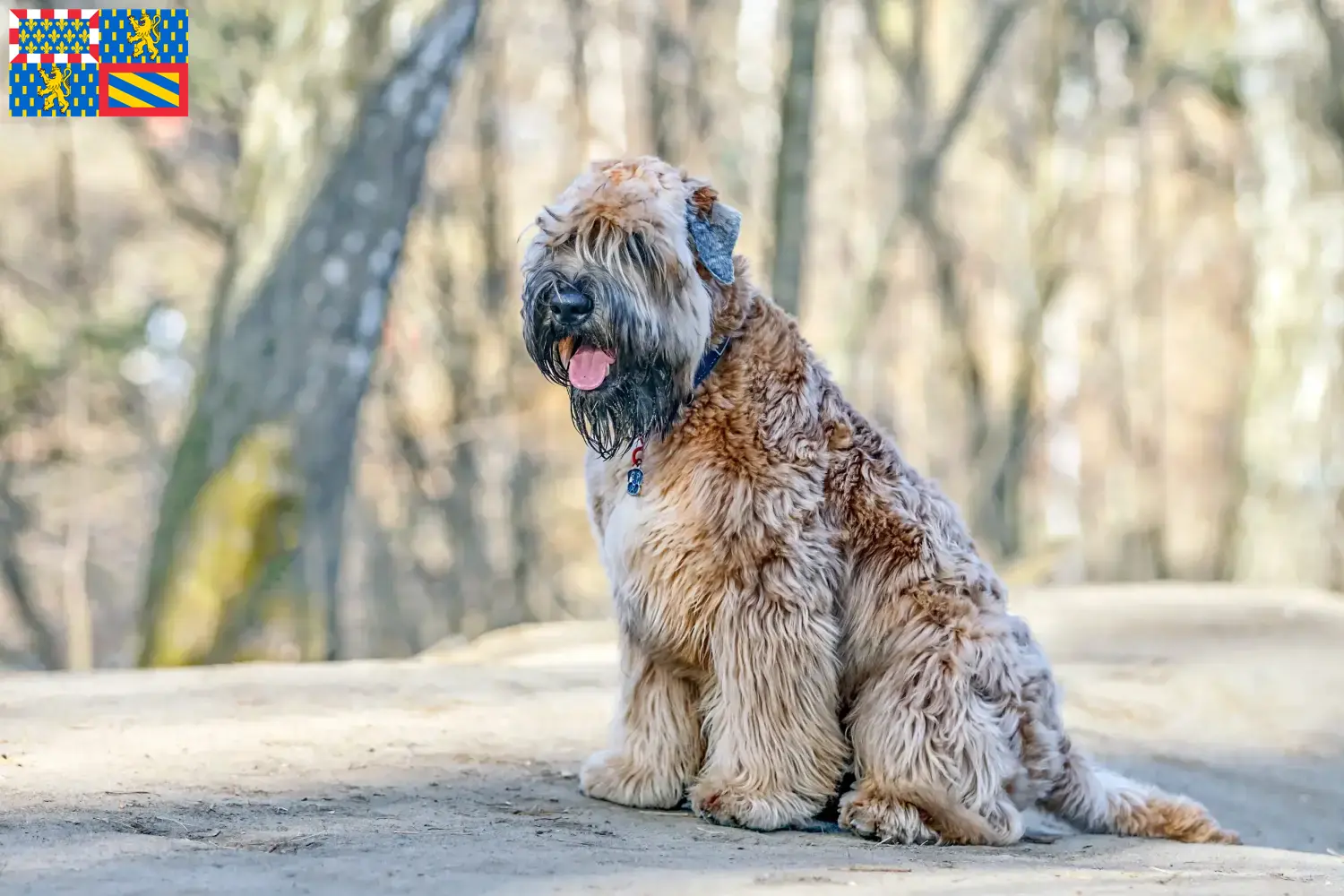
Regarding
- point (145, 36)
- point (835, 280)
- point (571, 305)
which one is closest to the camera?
point (571, 305)

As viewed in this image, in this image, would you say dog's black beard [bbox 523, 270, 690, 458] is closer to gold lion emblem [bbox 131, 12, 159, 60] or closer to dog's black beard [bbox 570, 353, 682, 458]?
dog's black beard [bbox 570, 353, 682, 458]

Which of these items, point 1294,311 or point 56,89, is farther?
point 1294,311

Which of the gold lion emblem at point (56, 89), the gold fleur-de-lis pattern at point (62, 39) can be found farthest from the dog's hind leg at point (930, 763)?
the gold lion emblem at point (56, 89)

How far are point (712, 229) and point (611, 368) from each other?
0.63m

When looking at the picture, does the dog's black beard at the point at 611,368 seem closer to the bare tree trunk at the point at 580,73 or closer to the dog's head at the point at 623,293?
the dog's head at the point at 623,293

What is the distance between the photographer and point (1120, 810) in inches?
212

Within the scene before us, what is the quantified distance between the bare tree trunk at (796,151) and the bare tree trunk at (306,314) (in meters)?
7.18

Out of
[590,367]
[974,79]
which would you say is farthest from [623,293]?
[974,79]

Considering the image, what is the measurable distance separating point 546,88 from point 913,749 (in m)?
25.0

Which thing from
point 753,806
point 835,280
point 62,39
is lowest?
point 753,806

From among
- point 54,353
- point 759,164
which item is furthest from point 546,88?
point 54,353

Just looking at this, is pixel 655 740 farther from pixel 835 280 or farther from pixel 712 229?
pixel 835 280

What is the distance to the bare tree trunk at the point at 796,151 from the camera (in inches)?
657

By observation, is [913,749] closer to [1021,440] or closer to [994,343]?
[1021,440]
